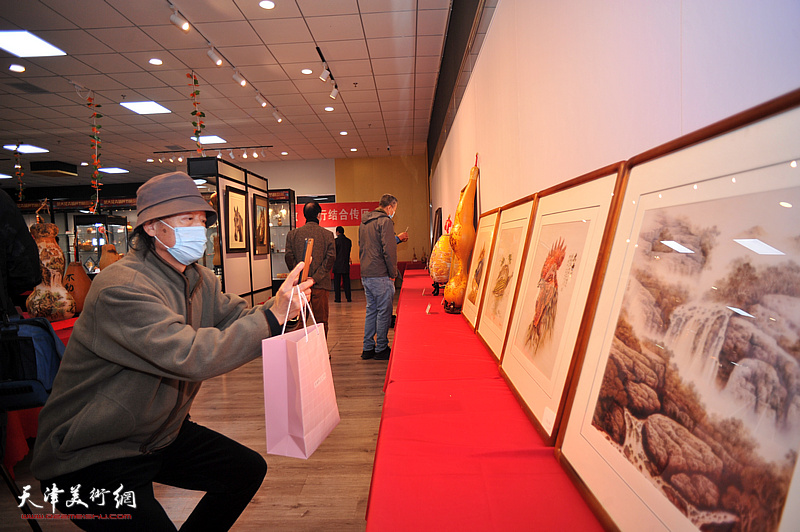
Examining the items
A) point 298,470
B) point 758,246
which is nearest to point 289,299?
point 758,246

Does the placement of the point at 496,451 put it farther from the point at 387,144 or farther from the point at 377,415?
the point at 387,144

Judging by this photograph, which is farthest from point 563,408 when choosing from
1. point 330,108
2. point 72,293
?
point 330,108

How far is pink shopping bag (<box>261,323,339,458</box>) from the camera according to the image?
3.99 ft

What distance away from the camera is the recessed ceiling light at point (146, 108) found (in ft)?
23.8

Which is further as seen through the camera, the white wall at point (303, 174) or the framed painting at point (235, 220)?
the white wall at point (303, 174)

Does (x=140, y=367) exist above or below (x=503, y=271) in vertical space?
below

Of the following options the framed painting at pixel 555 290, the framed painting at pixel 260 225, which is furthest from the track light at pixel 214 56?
the framed painting at pixel 555 290

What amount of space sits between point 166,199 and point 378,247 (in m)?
3.34

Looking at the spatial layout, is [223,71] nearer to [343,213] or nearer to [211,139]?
[211,139]

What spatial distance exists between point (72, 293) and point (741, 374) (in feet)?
13.6

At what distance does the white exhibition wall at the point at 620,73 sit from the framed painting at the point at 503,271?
0.41ft

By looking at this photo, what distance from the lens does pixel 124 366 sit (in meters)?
1.28

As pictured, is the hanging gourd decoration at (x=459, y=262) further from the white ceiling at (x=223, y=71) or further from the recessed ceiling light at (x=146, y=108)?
the recessed ceiling light at (x=146, y=108)

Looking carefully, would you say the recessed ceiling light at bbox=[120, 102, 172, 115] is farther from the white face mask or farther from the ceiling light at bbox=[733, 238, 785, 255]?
the ceiling light at bbox=[733, 238, 785, 255]
